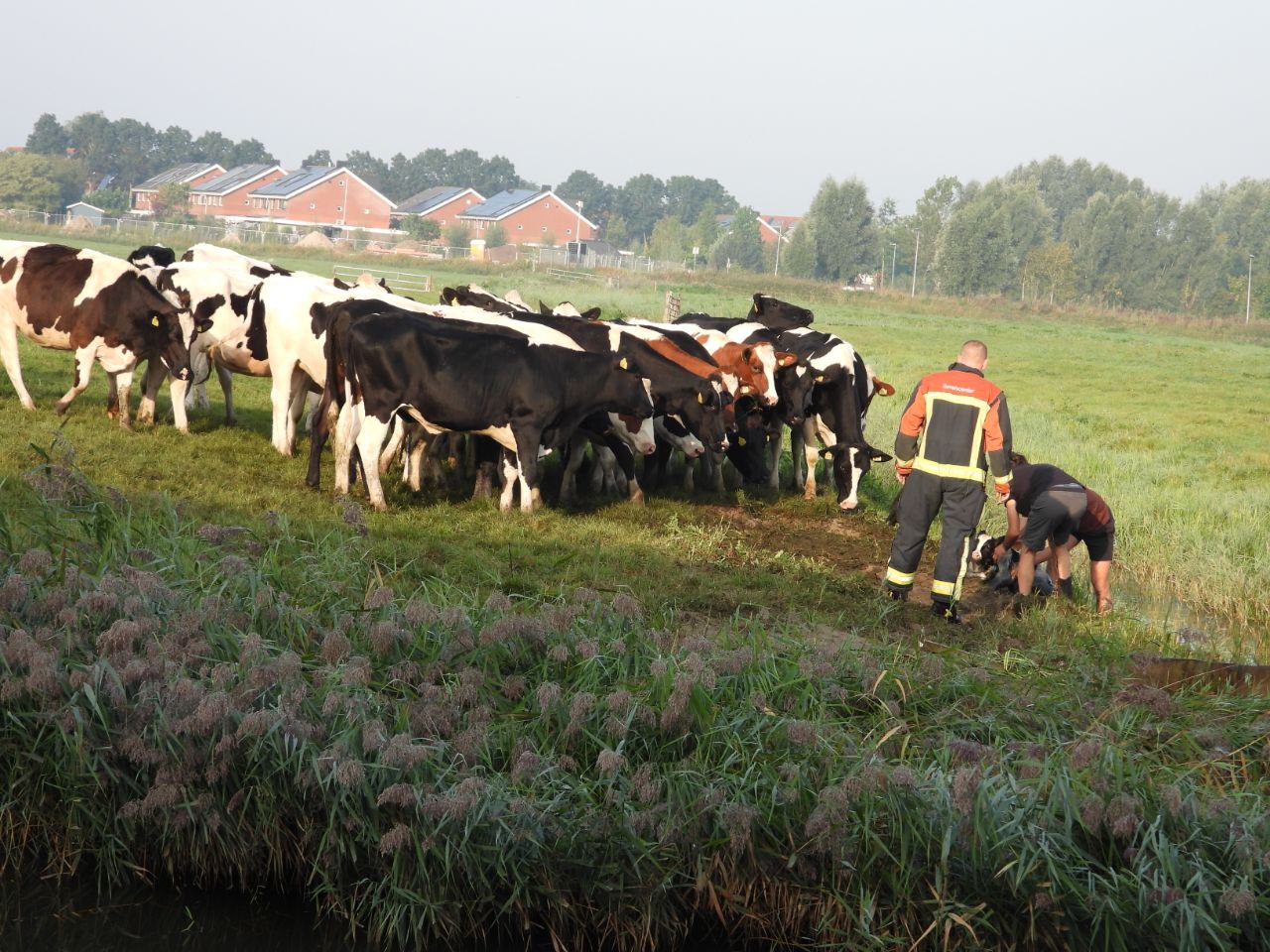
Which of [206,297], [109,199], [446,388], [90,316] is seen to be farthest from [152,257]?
[109,199]

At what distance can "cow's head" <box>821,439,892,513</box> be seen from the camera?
14.4 meters

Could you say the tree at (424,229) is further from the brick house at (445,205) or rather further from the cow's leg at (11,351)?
the cow's leg at (11,351)

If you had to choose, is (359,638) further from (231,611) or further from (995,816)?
(995,816)

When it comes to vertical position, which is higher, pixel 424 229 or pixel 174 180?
pixel 174 180

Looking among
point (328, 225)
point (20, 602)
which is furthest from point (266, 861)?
point (328, 225)

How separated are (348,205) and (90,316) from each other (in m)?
98.8

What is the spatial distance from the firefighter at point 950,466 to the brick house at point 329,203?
337ft

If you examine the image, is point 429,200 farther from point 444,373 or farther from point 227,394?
point 444,373

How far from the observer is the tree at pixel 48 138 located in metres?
151

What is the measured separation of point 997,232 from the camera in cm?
9631

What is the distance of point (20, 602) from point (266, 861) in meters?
1.82

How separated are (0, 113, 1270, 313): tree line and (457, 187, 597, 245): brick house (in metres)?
11.4

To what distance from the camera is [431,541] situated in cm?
1062

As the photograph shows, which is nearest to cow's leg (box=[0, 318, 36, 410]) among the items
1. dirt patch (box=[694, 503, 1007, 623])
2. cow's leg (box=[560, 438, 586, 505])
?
cow's leg (box=[560, 438, 586, 505])
